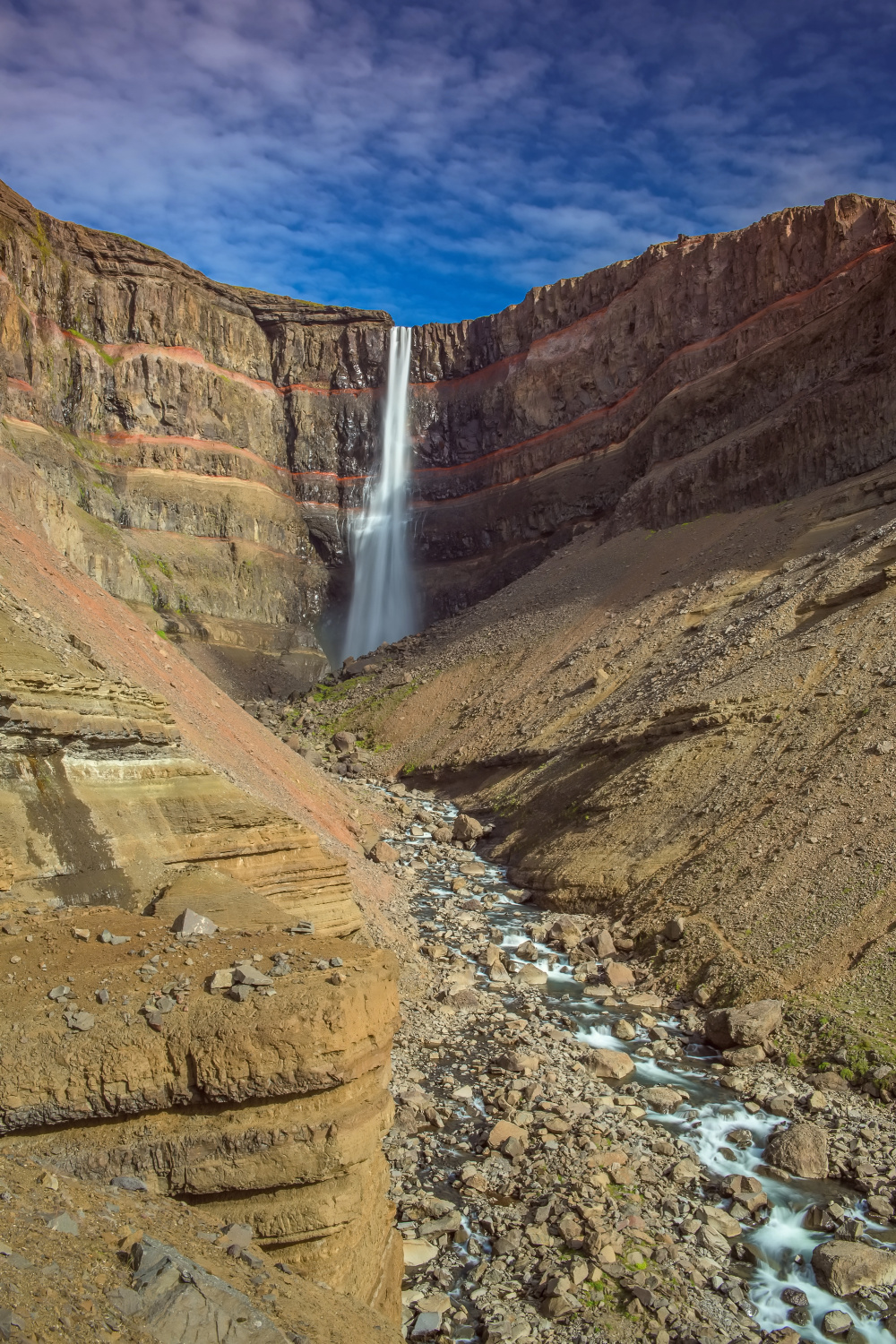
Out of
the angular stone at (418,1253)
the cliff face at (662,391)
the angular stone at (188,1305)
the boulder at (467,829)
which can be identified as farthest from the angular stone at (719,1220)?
the cliff face at (662,391)

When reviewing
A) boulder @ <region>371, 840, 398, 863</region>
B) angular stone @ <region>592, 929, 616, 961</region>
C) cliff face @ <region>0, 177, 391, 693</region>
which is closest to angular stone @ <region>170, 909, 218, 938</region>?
angular stone @ <region>592, 929, 616, 961</region>

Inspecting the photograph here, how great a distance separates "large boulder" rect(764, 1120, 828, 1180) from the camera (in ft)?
27.0

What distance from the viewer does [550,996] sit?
12.5 metres

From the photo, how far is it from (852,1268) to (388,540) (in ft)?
165

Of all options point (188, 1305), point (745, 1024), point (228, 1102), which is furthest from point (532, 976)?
point (188, 1305)

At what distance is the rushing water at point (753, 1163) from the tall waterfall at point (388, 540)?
39.1 metres

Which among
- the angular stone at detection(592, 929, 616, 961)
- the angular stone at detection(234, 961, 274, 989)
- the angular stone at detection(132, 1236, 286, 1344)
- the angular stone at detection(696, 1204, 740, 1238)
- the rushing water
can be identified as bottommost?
the rushing water

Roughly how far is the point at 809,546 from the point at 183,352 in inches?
1555

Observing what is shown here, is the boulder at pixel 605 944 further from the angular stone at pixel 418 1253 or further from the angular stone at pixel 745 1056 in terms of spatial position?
the angular stone at pixel 418 1253

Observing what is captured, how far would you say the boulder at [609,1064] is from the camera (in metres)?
10.1

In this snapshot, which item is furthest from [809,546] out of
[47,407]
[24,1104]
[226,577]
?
[47,407]

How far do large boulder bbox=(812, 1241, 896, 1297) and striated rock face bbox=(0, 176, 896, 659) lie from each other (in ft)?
89.9

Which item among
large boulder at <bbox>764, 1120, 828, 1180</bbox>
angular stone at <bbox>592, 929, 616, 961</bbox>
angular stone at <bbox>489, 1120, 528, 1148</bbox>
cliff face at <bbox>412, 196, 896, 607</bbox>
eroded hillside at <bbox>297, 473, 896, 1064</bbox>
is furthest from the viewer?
cliff face at <bbox>412, 196, 896, 607</bbox>

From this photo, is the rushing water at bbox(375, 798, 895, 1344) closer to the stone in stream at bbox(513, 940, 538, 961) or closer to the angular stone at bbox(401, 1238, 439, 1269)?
the stone in stream at bbox(513, 940, 538, 961)
